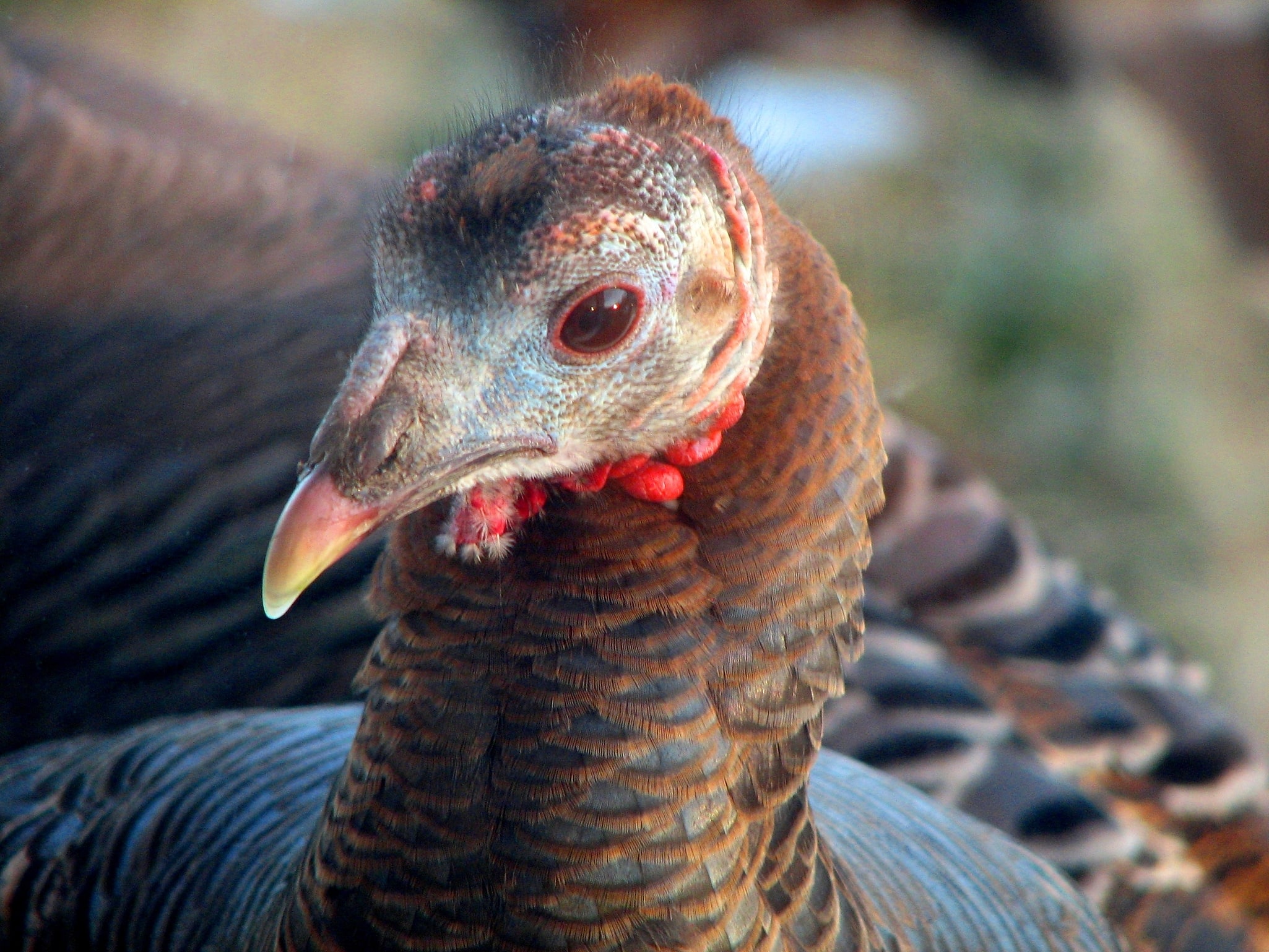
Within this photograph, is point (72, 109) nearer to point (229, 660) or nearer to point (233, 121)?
point (233, 121)

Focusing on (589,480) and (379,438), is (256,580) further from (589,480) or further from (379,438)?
(379,438)

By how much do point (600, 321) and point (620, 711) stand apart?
0.40 m

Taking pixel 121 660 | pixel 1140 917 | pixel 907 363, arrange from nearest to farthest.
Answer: pixel 1140 917
pixel 121 660
pixel 907 363

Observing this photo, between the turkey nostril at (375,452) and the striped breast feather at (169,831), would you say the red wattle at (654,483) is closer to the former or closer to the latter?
the turkey nostril at (375,452)

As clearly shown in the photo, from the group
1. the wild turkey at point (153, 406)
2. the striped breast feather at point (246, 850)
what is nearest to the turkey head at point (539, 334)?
the striped breast feather at point (246, 850)

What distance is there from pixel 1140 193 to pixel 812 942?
17.3 feet

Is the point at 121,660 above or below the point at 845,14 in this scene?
below

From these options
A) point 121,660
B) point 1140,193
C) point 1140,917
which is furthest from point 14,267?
point 1140,193

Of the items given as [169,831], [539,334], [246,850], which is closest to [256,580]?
[169,831]

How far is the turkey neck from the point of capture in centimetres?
151

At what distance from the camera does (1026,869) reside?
2107 millimetres

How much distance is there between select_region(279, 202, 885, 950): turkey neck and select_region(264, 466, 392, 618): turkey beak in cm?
21

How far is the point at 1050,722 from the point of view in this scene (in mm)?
2854

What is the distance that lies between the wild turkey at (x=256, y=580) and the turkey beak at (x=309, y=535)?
4.46ft
